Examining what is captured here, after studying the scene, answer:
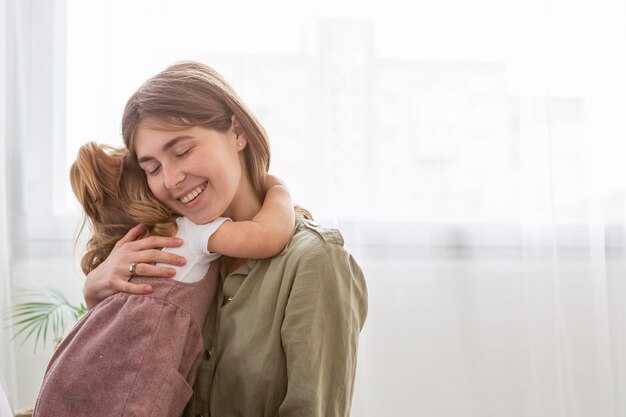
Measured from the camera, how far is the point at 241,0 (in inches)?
103

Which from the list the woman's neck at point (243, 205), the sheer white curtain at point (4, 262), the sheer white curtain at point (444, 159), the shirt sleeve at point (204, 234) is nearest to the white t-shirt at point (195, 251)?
the shirt sleeve at point (204, 234)

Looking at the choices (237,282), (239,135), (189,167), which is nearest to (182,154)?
(189,167)

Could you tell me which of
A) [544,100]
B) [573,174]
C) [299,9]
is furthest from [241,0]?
[573,174]

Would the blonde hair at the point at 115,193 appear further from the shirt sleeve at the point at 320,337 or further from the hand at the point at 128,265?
the shirt sleeve at the point at 320,337

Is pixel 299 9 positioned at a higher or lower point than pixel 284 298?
higher

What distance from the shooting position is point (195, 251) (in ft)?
4.57

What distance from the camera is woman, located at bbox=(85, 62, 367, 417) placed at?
1.33 m

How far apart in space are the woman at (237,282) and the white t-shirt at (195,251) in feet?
0.07

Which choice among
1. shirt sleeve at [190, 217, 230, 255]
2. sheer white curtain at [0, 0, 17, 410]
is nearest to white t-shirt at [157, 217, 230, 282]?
shirt sleeve at [190, 217, 230, 255]

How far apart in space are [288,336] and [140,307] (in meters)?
0.27

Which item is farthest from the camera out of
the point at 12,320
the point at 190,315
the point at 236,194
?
the point at 12,320

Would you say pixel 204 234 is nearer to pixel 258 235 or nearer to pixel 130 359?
pixel 258 235

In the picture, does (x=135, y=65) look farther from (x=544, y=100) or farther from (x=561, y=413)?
(x=561, y=413)

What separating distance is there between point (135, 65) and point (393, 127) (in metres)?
0.94
